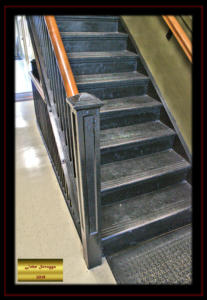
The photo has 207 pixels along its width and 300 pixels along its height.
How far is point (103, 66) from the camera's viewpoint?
2328 mm

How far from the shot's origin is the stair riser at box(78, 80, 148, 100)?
2176 mm

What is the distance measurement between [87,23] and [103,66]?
1.97 feet

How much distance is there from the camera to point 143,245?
66.7 inches

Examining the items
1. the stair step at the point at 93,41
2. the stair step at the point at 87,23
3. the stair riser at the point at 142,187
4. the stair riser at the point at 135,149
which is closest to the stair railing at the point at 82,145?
the stair riser at the point at 142,187

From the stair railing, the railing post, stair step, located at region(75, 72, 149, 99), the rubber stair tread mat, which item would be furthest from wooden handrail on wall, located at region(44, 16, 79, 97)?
the rubber stair tread mat

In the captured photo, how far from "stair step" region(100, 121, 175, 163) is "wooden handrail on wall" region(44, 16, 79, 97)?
26.5 inches

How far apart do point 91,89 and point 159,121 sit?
2.60ft

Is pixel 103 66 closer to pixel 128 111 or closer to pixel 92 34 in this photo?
pixel 92 34

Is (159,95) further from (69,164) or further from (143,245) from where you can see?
(143,245)

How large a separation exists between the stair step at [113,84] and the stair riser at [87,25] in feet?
2.10

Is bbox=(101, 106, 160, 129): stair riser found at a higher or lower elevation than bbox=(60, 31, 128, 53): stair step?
lower

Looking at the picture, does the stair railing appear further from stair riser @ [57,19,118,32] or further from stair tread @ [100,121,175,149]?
stair riser @ [57,19,118,32]

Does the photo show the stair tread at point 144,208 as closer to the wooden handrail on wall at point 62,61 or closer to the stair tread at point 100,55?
the wooden handrail on wall at point 62,61
